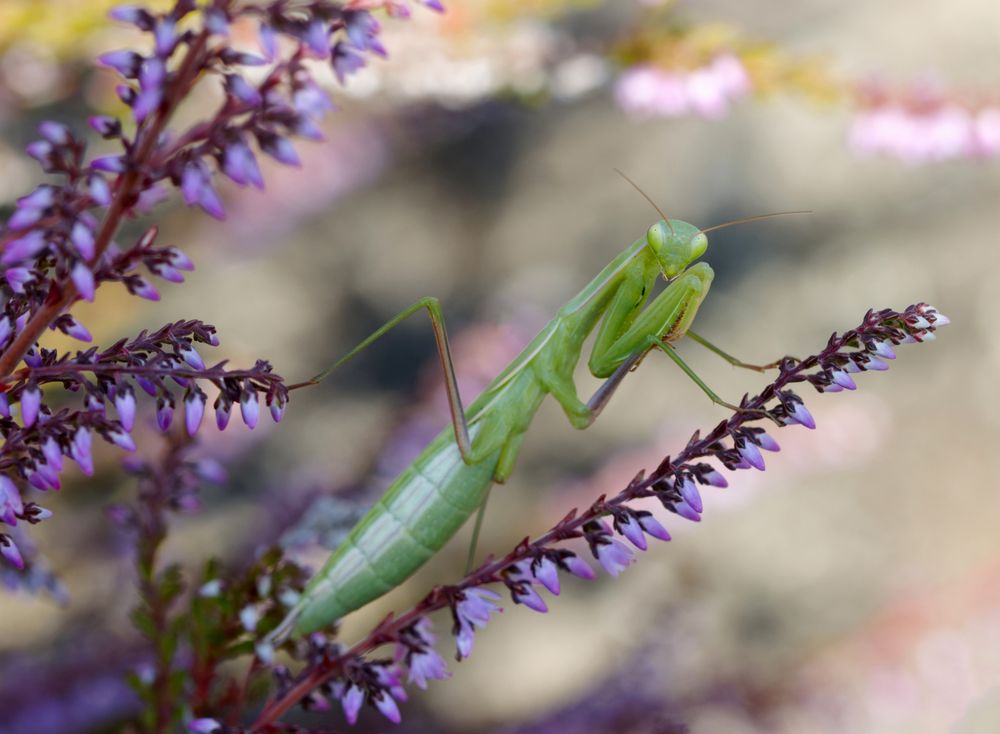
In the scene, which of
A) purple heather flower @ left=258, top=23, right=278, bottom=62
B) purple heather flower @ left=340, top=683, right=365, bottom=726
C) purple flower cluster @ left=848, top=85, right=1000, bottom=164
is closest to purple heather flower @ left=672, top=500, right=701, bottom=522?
purple heather flower @ left=340, top=683, right=365, bottom=726

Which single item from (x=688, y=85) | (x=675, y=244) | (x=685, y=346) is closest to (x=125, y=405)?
(x=675, y=244)

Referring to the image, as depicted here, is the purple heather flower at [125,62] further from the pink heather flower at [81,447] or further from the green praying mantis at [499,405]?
the green praying mantis at [499,405]

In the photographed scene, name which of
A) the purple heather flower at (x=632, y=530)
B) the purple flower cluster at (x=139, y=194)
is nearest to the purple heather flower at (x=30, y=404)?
the purple flower cluster at (x=139, y=194)

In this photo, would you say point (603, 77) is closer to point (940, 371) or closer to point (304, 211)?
point (304, 211)

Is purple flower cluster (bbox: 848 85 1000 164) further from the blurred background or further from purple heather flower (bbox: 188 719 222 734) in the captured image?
purple heather flower (bbox: 188 719 222 734)

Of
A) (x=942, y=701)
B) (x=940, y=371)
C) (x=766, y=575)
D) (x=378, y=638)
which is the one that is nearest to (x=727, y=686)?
(x=942, y=701)

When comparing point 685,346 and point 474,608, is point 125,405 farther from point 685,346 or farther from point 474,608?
point 685,346

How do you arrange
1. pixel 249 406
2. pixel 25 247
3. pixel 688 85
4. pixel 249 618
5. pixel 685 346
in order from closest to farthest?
pixel 25 247
pixel 249 406
pixel 249 618
pixel 688 85
pixel 685 346
